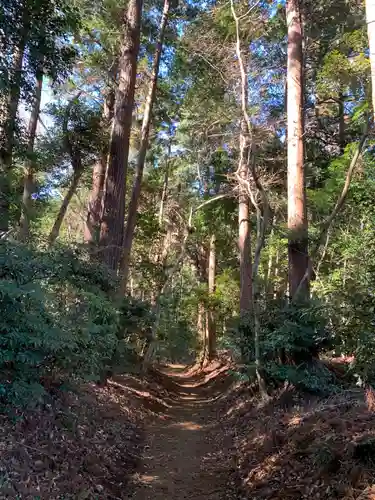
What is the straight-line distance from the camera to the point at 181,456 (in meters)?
7.68

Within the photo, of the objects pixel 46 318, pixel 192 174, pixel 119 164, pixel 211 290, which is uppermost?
pixel 192 174

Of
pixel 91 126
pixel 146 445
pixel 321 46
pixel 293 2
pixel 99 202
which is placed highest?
pixel 321 46

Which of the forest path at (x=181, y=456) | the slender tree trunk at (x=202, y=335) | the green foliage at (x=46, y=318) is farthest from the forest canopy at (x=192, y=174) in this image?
the forest path at (x=181, y=456)

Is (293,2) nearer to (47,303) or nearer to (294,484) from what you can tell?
(47,303)

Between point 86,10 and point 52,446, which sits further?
point 86,10

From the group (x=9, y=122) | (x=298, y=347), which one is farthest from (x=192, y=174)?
(x=298, y=347)

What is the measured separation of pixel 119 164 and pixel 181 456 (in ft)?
21.3

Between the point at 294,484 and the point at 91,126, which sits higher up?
the point at 91,126

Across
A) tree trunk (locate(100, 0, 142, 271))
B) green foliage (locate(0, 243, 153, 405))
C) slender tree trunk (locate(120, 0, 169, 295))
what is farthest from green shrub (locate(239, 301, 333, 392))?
slender tree trunk (locate(120, 0, 169, 295))

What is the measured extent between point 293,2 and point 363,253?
21.1ft

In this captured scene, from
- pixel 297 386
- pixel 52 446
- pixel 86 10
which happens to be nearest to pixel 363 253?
pixel 297 386

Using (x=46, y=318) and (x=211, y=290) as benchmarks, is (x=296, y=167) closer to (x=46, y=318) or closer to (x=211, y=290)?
(x=46, y=318)

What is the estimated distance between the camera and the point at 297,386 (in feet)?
26.3

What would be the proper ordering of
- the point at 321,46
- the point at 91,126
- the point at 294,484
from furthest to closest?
the point at 321,46 < the point at 91,126 < the point at 294,484
